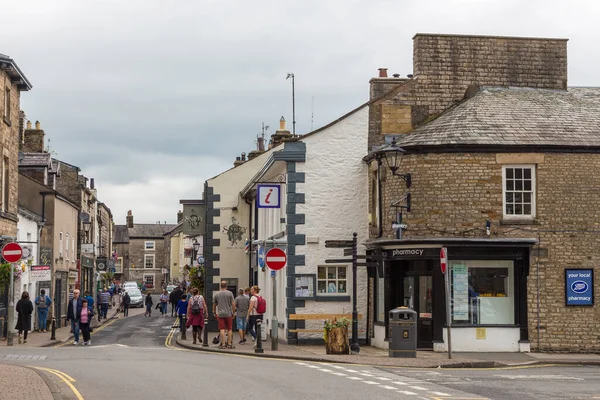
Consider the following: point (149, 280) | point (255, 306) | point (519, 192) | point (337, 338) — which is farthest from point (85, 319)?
point (149, 280)

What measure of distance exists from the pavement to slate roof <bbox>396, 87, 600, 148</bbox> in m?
5.57

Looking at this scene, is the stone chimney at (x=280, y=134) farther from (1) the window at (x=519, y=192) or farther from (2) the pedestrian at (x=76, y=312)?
(1) the window at (x=519, y=192)

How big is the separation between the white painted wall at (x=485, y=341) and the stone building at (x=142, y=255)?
103168 millimetres

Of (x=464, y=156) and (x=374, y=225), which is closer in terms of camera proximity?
(x=464, y=156)

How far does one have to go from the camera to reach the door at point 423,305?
25.8m

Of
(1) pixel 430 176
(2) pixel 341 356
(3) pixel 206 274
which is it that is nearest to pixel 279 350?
(2) pixel 341 356

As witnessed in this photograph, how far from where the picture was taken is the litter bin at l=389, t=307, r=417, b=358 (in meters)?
23.1

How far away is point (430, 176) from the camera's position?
2588 centimetres

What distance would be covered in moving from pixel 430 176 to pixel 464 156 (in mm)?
1044

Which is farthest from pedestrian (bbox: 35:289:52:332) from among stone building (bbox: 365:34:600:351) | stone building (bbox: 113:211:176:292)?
stone building (bbox: 113:211:176:292)

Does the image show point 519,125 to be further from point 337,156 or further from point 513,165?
point 337,156

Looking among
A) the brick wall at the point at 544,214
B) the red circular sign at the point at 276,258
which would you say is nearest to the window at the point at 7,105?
the red circular sign at the point at 276,258

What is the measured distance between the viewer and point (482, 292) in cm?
2578

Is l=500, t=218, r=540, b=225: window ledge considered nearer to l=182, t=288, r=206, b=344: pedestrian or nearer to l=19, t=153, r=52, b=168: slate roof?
l=182, t=288, r=206, b=344: pedestrian
